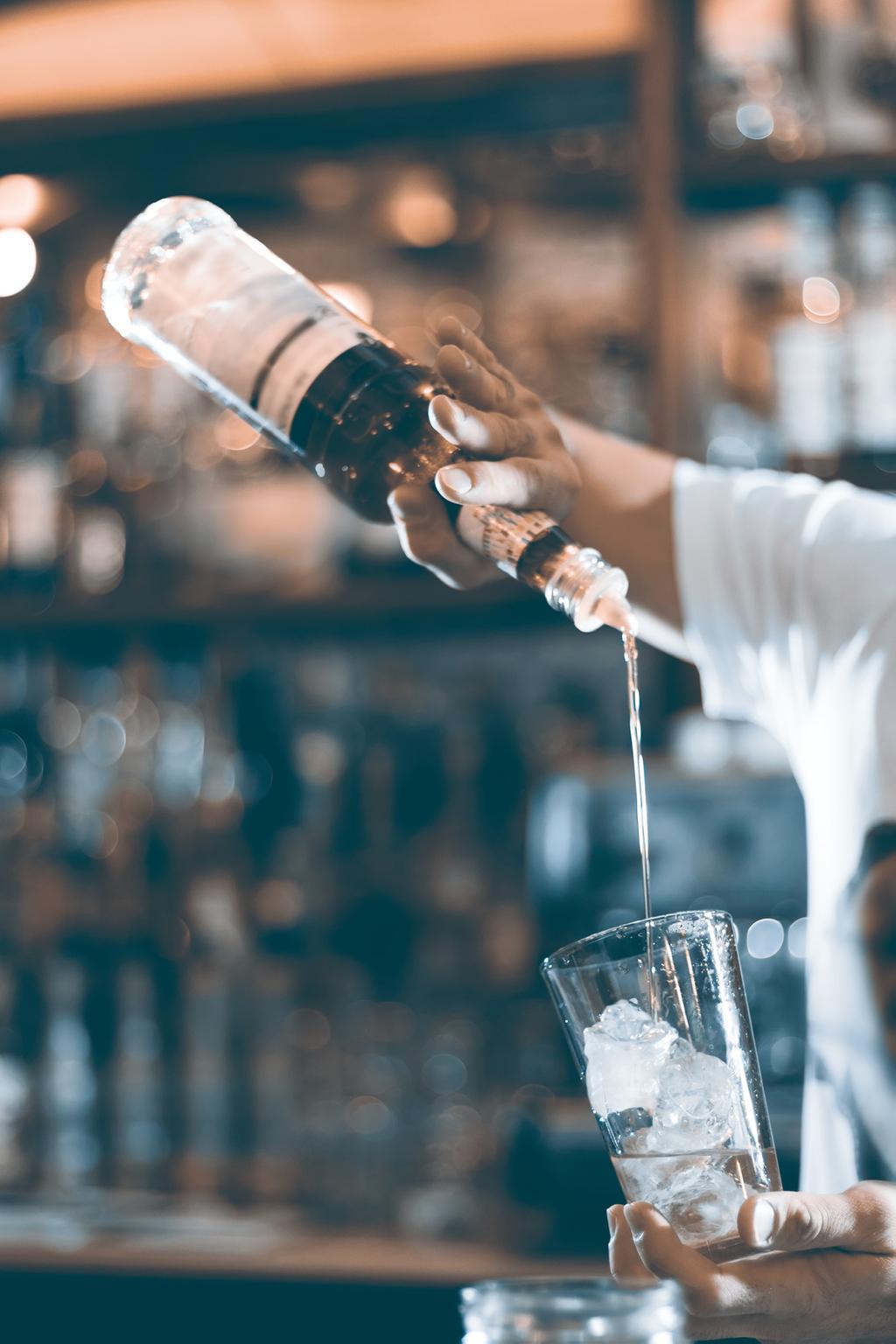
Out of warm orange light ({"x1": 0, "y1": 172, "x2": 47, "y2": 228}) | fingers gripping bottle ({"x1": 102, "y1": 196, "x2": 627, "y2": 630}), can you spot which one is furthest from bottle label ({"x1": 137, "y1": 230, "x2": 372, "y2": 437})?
warm orange light ({"x1": 0, "y1": 172, "x2": 47, "y2": 228})

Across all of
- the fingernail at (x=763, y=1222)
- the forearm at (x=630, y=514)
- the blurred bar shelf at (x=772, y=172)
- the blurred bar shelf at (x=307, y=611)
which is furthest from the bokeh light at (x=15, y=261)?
the fingernail at (x=763, y=1222)

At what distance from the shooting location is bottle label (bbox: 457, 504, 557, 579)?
90 cm

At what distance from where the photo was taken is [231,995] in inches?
95.5

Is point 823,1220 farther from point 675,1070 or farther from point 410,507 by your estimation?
point 410,507

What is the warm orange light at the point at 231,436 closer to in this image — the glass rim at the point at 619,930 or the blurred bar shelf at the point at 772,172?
the blurred bar shelf at the point at 772,172

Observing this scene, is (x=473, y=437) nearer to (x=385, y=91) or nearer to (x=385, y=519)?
(x=385, y=519)

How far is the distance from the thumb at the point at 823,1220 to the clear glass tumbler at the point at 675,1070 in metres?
0.03

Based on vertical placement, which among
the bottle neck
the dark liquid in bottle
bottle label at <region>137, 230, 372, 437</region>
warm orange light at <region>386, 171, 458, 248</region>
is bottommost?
the bottle neck

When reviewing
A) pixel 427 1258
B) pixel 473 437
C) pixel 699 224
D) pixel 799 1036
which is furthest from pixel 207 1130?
pixel 473 437

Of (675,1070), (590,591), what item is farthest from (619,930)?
(590,591)

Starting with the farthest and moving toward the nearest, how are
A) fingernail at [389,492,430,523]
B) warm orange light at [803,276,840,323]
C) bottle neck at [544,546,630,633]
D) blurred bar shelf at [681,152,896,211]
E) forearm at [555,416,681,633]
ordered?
warm orange light at [803,276,840,323]
blurred bar shelf at [681,152,896,211]
forearm at [555,416,681,633]
fingernail at [389,492,430,523]
bottle neck at [544,546,630,633]

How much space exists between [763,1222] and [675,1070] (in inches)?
3.1

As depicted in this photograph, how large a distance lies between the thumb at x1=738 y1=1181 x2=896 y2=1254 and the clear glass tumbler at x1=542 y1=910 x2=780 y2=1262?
0.03m

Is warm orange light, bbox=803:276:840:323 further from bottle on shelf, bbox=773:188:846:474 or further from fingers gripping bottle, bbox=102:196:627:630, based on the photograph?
fingers gripping bottle, bbox=102:196:627:630
